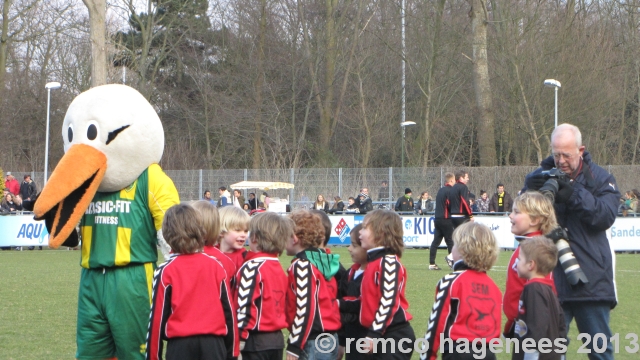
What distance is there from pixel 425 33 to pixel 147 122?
30.3 meters

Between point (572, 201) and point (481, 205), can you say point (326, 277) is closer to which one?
point (572, 201)

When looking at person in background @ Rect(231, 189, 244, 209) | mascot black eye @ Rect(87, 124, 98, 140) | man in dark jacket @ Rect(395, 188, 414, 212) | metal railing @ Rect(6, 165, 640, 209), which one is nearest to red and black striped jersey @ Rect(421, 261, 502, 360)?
mascot black eye @ Rect(87, 124, 98, 140)

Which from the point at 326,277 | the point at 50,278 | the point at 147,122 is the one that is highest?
the point at 147,122

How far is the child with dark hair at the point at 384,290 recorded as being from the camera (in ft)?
16.5

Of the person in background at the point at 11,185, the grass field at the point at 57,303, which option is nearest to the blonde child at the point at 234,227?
the grass field at the point at 57,303

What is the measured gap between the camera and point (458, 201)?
52.0 ft

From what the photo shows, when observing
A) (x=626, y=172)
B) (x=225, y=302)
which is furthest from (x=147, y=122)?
(x=626, y=172)

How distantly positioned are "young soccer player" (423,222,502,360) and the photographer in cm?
76

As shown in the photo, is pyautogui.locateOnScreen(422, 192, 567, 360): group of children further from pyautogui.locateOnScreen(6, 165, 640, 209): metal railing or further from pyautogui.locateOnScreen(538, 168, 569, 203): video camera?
pyautogui.locateOnScreen(6, 165, 640, 209): metal railing

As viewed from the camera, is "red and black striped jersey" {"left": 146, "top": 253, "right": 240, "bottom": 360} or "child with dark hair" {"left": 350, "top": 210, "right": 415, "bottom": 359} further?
"child with dark hair" {"left": 350, "top": 210, "right": 415, "bottom": 359}

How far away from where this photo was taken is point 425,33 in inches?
1368

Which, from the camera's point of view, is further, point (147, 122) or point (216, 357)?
point (147, 122)

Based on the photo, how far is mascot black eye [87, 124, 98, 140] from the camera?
5.36 meters

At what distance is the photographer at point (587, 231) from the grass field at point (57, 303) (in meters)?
2.06
